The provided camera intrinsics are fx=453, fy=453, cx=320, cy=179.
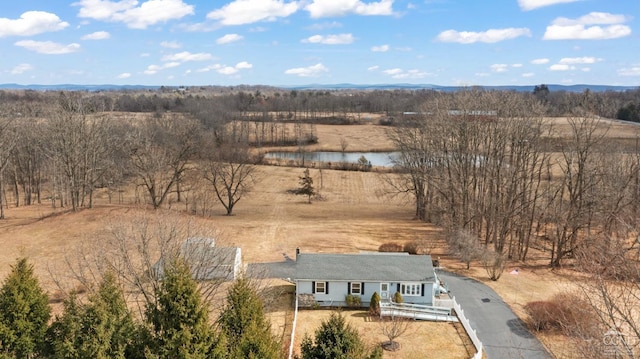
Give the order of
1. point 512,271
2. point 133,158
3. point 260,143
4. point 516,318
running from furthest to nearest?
1. point 260,143
2. point 133,158
3. point 512,271
4. point 516,318

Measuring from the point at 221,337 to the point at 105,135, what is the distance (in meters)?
40.9

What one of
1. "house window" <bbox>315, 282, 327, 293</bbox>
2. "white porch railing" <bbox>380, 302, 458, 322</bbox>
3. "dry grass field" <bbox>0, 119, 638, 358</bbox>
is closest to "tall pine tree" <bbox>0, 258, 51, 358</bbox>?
"dry grass field" <bbox>0, 119, 638, 358</bbox>

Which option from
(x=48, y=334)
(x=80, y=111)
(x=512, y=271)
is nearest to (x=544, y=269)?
(x=512, y=271)

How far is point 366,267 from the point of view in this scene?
27531 mm

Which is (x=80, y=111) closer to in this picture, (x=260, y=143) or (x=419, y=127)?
(x=419, y=127)

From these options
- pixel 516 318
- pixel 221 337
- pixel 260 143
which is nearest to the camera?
pixel 221 337

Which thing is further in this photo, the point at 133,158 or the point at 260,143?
the point at 260,143

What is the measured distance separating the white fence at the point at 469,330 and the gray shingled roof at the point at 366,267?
2.15 metres

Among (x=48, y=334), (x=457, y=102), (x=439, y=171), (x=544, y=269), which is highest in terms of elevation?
(x=457, y=102)

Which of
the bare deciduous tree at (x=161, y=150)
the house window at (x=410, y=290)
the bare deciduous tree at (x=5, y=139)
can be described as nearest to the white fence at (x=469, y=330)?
the house window at (x=410, y=290)

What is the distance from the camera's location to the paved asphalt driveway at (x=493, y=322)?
21.2m

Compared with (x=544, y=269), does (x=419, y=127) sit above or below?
above

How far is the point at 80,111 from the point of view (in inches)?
1700

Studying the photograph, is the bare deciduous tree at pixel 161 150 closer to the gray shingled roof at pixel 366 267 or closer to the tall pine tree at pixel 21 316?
the gray shingled roof at pixel 366 267
